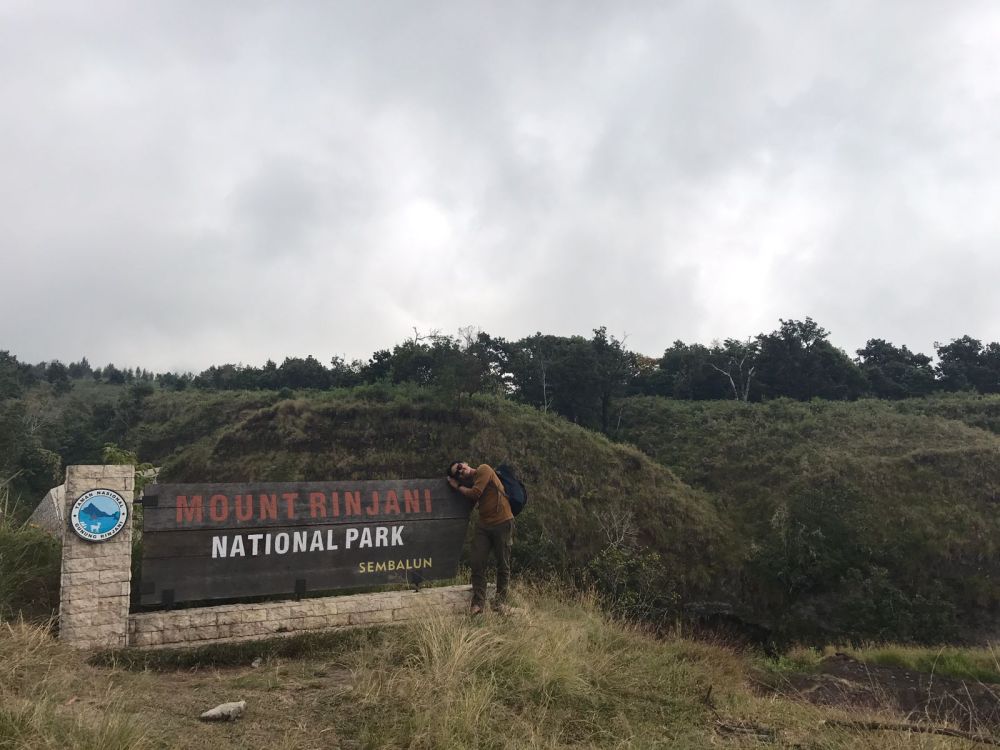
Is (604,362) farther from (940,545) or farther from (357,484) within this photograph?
(357,484)

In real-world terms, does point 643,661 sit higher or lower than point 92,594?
lower

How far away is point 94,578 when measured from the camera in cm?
584

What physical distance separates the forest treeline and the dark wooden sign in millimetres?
33328

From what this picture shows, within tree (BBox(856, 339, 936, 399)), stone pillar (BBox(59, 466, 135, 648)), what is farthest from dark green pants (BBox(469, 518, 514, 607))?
tree (BBox(856, 339, 936, 399))

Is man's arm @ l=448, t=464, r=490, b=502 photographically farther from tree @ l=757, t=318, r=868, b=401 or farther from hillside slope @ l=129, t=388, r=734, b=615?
tree @ l=757, t=318, r=868, b=401

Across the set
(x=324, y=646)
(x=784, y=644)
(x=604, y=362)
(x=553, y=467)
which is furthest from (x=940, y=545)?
(x=324, y=646)

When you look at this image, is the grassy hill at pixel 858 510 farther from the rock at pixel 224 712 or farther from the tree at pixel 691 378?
the rock at pixel 224 712

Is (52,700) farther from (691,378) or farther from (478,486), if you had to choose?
(691,378)

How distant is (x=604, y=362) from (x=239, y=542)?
4209cm

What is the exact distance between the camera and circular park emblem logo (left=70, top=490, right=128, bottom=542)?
5836mm

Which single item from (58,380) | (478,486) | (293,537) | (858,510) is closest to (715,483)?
(858,510)

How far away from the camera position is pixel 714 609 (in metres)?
25.8

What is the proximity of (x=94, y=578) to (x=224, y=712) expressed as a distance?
230 cm

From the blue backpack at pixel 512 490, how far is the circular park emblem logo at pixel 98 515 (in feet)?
12.9
